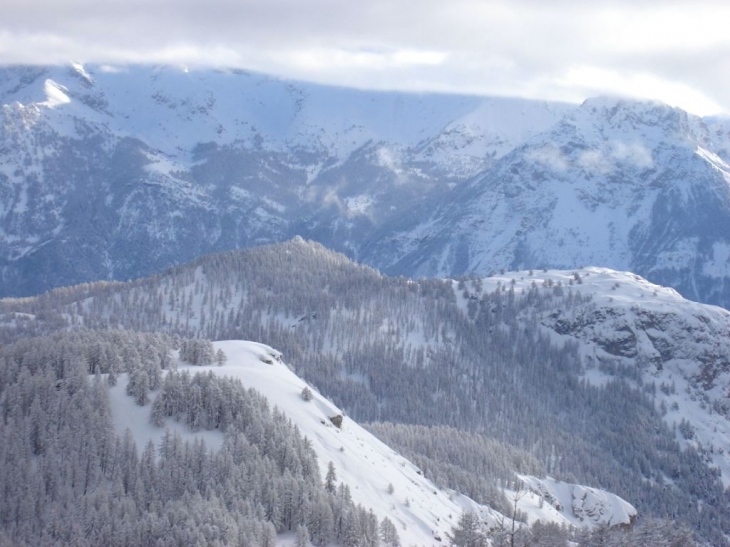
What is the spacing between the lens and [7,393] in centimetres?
18325

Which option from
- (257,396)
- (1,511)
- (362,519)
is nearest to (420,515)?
(362,519)

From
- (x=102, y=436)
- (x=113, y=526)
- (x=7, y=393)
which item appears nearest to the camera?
(x=113, y=526)

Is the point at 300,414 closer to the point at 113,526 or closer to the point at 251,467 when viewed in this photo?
the point at 251,467

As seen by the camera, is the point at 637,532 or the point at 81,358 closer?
the point at 637,532

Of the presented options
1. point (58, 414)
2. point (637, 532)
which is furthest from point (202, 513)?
point (637, 532)

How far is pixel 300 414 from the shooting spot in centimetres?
19712

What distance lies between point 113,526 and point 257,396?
1933 inches

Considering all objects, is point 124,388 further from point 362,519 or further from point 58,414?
point 362,519

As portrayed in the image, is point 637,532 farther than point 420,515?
No

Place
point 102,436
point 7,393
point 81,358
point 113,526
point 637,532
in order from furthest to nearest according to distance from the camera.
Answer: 1. point 81,358
2. point 7,393
3. point 102,436
4. point 637,532
5. point 113,526

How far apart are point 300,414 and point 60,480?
51406 millimetres

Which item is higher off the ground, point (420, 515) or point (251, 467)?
point (251, 467)

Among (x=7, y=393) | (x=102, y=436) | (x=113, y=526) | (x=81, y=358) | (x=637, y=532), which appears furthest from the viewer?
(x=81, y=358)

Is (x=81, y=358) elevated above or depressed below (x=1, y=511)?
above
